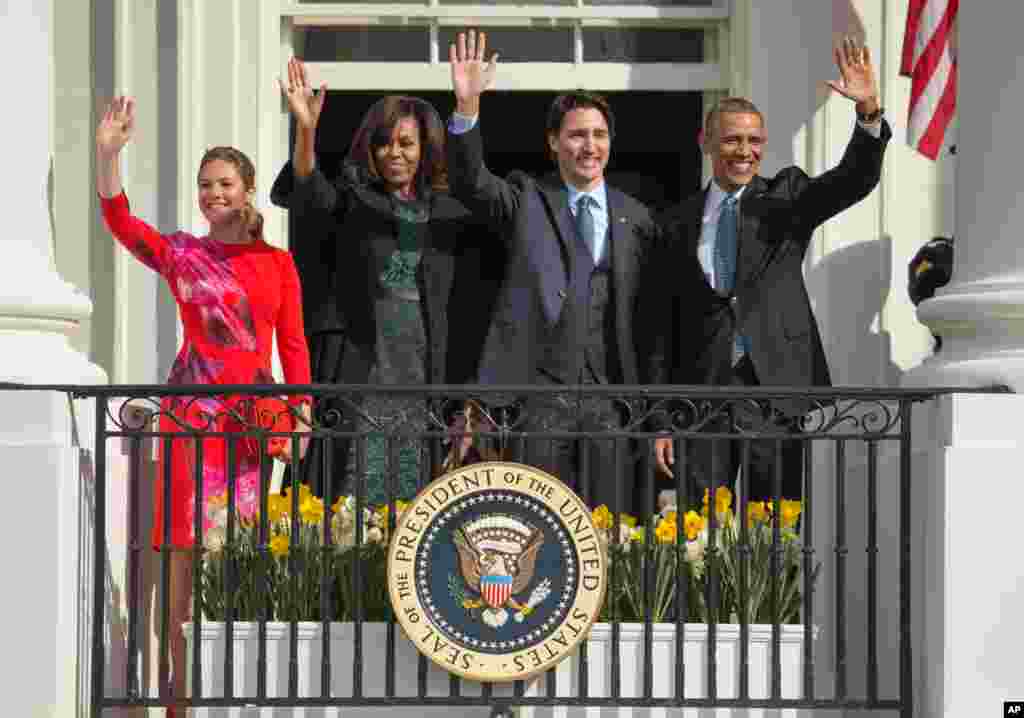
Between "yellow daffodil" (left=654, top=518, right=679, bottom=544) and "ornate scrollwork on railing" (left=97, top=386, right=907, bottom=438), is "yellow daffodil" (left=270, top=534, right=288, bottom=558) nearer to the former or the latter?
"ornate scrollwork on railing" (left=97, top=386, right=907, bottom=438)

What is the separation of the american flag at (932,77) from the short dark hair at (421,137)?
1925mm

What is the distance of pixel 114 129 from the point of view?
27.7 ft

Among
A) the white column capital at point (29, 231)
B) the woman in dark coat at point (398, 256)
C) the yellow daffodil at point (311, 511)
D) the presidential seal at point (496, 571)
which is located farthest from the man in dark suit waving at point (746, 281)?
the white column capital at point (29, 231)

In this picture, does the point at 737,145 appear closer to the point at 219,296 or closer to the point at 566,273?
the point at 566,273

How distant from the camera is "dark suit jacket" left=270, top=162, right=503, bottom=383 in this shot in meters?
8.66

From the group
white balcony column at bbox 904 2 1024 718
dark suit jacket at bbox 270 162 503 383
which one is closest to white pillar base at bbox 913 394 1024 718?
white balcony column at bbox 904 2 1024 718

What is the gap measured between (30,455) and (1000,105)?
3262 mm

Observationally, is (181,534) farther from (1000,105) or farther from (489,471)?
(1000,105)

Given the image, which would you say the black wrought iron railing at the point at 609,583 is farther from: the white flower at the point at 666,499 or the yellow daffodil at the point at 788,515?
the white flower at the point at 666,499

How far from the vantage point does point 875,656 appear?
7.53 m

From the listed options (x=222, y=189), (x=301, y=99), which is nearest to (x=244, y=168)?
(x=222, y=189)

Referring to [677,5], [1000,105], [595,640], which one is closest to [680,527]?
[595,640]

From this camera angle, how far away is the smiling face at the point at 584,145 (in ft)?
27.8

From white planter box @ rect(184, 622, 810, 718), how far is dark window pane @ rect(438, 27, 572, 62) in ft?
11.6
